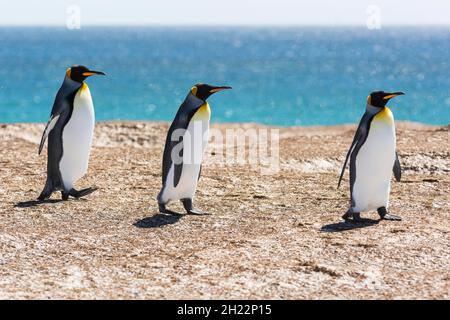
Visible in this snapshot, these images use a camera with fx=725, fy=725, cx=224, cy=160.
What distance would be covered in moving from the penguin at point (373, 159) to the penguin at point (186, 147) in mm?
1524

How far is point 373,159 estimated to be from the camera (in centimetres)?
738

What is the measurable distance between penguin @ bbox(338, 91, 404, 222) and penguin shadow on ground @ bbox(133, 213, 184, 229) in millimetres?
1729

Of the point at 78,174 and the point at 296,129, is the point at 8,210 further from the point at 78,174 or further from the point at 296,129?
the point at 296,129

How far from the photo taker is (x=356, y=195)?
7.39 metres

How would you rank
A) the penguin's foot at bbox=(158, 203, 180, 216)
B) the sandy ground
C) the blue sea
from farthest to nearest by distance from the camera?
1. the blue sea
2. the penguin's foot at bbox=(158, 203, 180, 216)
3. the sandy ground

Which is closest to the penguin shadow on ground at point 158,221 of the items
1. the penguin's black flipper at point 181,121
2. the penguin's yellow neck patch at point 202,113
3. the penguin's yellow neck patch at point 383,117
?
the penguin's black flipper at point 181,121

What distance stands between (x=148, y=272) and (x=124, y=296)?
A: 0.57m

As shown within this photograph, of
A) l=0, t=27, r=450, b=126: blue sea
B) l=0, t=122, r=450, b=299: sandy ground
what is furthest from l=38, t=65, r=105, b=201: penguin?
l=0, t=27, r=450, b=126: blue sea

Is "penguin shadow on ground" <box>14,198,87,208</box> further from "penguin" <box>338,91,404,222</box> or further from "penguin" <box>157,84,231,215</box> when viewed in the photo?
"penguin" <box>338,91,404,222</box>

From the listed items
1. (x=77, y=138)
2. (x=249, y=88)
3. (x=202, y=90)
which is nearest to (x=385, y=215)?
(x=202, y=90)

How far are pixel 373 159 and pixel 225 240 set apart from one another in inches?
72.2

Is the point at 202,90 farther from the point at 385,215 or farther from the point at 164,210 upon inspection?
the point at 385,215

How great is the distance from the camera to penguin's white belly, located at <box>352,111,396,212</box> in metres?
7.31

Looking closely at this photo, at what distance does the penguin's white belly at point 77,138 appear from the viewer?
8.26 meters
